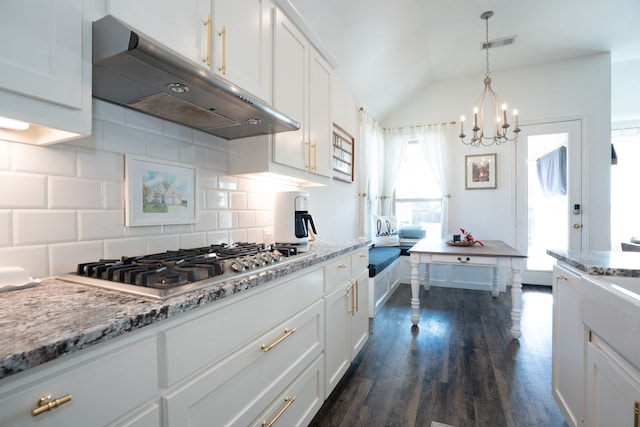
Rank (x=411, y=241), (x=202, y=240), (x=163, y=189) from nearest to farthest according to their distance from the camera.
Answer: (x=163, y=189) → (x=202, y=240) → (x=411, y=241)

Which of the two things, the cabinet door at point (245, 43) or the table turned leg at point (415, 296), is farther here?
the table turned leg at point (415, 296)

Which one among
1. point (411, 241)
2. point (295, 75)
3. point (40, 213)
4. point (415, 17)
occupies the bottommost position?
point (411, 241)

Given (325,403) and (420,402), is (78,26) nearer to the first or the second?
(325,403)

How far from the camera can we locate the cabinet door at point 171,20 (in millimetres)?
893

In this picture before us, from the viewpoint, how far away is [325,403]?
5.69 ft

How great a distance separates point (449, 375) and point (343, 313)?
3.03 feet

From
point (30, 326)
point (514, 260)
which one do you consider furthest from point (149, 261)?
point (514, 260)

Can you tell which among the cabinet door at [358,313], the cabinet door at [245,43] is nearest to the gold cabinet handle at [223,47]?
the cabinet door at [245,43]

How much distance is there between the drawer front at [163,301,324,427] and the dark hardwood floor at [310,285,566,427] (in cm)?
59

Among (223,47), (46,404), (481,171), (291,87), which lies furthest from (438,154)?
(46,404)

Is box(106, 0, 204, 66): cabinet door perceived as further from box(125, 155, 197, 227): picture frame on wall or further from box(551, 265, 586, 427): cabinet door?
box(551, 265, 586, 427): cabinet door

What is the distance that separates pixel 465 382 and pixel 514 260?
128cm

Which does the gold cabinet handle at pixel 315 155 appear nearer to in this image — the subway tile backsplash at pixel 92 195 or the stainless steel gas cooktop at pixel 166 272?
the subway tile backsplash at pixel 92 195

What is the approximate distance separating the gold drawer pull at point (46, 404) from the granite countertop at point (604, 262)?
5.56 feet
